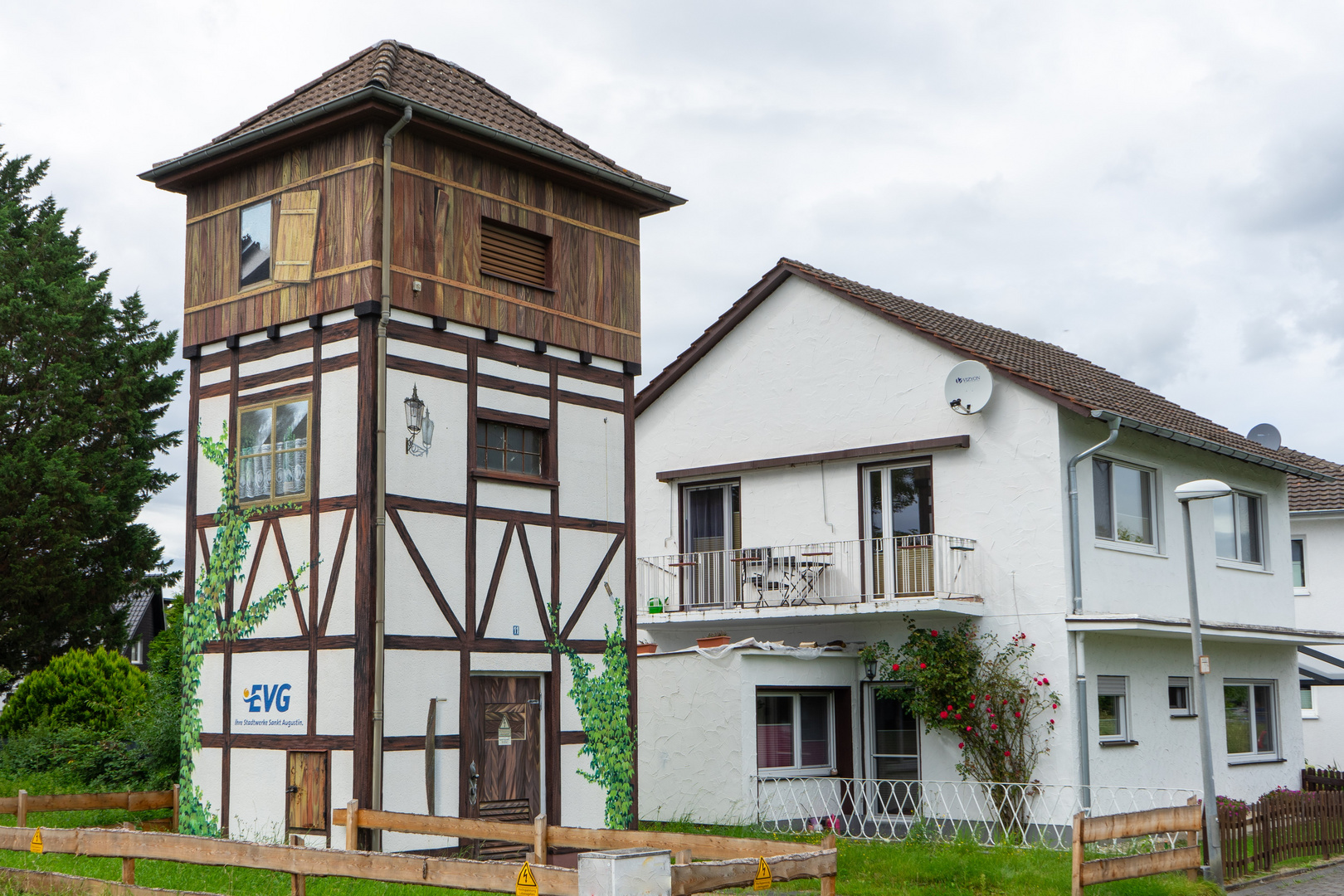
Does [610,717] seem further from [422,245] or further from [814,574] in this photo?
[422,245]

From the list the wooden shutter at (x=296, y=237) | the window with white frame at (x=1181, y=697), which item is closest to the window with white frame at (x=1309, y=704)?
the window with white frame at (x=1181, y=697)

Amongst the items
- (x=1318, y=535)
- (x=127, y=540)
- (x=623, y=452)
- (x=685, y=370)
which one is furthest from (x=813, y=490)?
(x=127, y=540)

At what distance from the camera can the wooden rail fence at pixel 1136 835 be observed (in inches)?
462

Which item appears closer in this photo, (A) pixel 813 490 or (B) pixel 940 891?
(B) pixel 940 891

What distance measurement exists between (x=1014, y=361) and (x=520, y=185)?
28.4 ft

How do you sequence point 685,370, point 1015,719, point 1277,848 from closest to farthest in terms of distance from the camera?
1. point 1277,848
2. point 1015,719
3. point 685,370

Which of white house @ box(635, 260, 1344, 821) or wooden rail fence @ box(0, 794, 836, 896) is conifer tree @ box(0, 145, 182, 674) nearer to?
white house @ box(635, 260, 1344, 821)

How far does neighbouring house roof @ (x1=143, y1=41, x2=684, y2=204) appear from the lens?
14.7 meters

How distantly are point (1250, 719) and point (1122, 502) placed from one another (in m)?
5.72

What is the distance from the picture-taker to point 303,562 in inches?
565

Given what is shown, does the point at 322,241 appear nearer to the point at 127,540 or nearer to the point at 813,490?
the point at 813,490

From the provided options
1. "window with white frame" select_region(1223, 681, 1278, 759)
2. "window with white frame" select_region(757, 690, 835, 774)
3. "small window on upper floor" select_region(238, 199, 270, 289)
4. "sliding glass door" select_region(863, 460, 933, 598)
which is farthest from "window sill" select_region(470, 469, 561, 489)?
"window with white frame" select_region(1223, 681, 1278, 759)

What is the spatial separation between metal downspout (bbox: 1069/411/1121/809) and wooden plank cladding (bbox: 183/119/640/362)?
6494 mm

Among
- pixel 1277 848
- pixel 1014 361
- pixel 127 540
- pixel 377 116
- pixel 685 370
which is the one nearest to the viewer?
pixel 377 116
